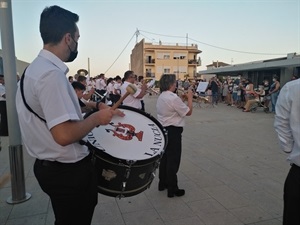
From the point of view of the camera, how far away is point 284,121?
1816 millimetres

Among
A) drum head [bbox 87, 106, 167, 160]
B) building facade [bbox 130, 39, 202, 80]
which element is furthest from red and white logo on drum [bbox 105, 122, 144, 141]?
building facade [bbox 130, 39, 202, 80]

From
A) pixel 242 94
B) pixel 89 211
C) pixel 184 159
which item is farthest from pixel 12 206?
pixel 242 94

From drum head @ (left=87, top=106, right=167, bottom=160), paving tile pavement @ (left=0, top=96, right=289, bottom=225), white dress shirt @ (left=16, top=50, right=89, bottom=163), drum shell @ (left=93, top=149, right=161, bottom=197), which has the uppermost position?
white dress shirt @ (left=16, top=50, right=89, bottom=163)

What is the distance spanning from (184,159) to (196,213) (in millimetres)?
2128

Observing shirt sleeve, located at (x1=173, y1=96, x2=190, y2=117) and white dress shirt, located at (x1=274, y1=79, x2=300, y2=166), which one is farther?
shirt sleeve, located at (x1=173, y1=96, x2=190, y2=117)

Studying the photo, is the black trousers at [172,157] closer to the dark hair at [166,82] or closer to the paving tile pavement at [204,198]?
the paving tile pavement at [204,198]

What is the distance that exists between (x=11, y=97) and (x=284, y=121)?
9.90ft

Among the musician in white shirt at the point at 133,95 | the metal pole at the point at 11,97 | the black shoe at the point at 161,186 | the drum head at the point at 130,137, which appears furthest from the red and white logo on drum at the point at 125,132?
the musician in white shirt at the point at 133,95

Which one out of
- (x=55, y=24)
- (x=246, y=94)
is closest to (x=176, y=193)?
(x=55, y=24)

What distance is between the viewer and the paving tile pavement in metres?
3.03

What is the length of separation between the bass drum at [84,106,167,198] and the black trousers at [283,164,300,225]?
0.95m

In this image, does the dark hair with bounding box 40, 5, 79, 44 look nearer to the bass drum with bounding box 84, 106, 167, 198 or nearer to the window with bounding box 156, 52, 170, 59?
the bass drum with bounding box 84, 106, 167, 198

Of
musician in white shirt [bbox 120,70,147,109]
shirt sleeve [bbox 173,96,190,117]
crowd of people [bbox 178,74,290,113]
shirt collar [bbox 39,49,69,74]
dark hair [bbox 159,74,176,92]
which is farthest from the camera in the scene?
crowd of people [bbox 178,74,290,113]

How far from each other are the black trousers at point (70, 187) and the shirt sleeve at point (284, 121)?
1354 millimetres
